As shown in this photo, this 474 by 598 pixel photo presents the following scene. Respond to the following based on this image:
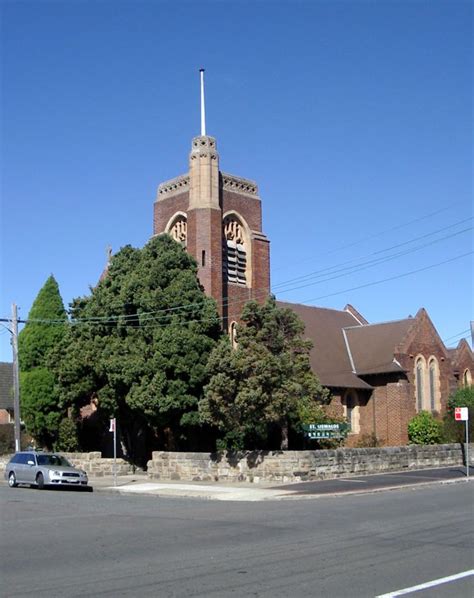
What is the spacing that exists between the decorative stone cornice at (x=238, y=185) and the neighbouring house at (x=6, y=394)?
85.8 ft

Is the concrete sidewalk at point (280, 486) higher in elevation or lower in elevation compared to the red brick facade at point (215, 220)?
lower

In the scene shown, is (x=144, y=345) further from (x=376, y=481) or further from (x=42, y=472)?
(x=376, y=481)

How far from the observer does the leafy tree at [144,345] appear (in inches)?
1203

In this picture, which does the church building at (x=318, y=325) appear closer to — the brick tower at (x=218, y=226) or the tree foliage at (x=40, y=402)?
the brick tower at (x=218, y=226)

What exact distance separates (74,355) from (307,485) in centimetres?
1256

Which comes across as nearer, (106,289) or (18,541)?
(18,541)

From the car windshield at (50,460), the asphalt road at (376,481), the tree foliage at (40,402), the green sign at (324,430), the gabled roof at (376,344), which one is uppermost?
the gabled roof at (376,344)

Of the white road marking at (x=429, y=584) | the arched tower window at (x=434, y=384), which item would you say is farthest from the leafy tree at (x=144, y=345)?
the white road marking at (x=429, y=584)

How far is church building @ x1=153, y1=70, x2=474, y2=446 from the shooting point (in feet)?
124

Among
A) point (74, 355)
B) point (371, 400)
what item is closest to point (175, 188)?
point (74, 355)

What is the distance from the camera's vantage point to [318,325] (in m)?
44.1

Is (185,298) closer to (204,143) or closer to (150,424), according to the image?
(150,424)

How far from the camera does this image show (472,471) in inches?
1261

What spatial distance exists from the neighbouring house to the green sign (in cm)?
3121
